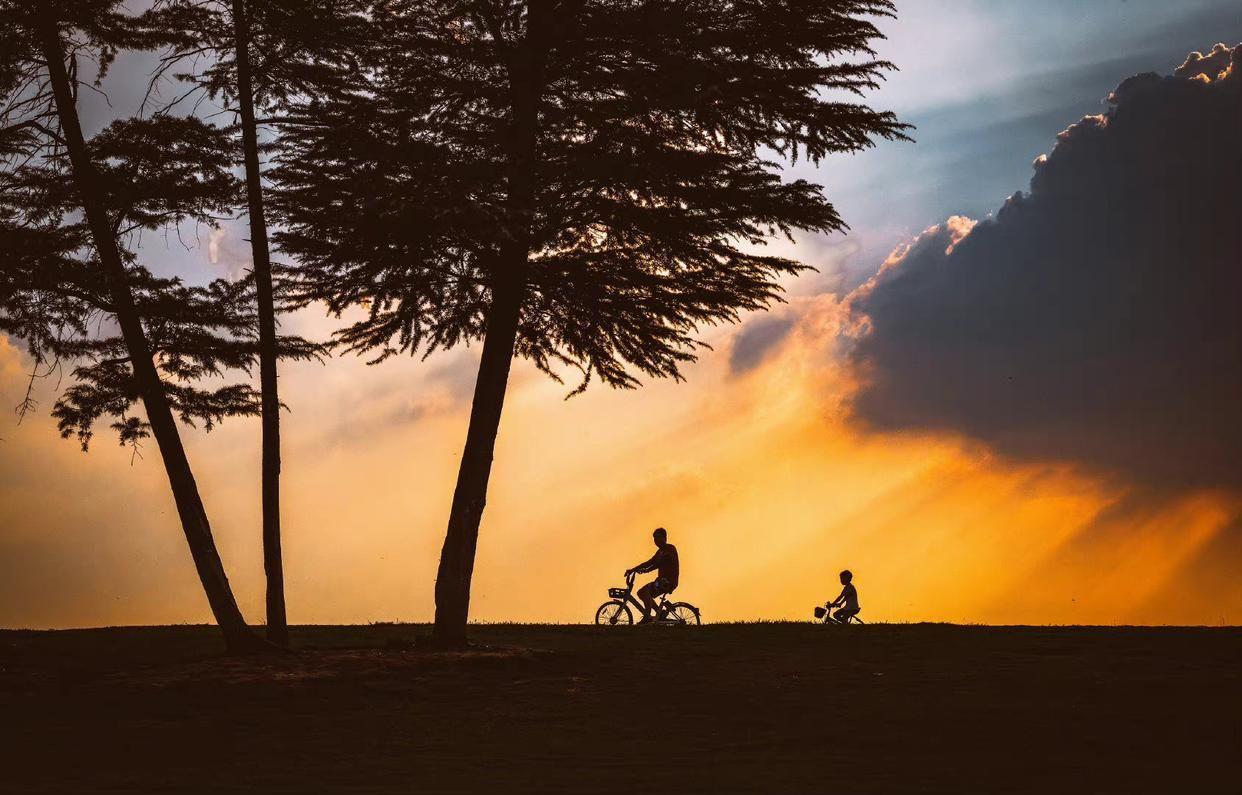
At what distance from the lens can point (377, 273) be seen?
21.5 metres

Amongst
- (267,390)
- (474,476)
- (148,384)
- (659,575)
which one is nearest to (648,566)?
(659,575)

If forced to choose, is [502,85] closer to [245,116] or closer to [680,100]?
[680,100]

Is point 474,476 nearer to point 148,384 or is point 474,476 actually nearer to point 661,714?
point 148,384

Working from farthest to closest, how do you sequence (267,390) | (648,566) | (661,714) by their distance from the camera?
(648,566)
(267,390)
(661,714)

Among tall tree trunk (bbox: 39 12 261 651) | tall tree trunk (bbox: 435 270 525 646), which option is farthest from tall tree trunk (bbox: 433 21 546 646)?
tall tree trunk (bbox: 39 12 261 651)

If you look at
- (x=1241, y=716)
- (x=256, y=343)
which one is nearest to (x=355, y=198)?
(x=256, y=343)

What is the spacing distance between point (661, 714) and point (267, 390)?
1122 cm

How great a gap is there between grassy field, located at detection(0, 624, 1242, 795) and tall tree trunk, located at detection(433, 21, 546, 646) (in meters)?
1.03

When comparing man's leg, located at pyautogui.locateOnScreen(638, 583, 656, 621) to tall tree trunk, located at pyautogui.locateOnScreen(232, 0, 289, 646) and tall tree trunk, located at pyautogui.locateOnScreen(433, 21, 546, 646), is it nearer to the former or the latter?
tall tree trunk, located at pyautogui.locateOnScreen(433, 21, 546, 646)

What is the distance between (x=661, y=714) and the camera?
51.3ft

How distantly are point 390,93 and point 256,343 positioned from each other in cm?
726

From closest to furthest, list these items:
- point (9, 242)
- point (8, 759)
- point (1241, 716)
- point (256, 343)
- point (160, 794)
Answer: point (160, 794) < point (8, 759) < point (1241, 716) < point (9, 242) < point (256, 343)

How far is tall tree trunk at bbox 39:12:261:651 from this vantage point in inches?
837

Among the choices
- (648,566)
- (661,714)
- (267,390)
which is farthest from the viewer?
(648,566)
